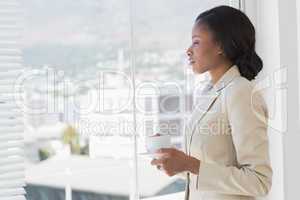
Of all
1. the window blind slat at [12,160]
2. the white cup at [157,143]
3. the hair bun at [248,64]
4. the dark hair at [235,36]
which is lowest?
the window blind slat at [12,160]

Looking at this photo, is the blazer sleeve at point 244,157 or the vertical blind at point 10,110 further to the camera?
the vertical blind at point 10,110

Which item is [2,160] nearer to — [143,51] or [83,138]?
[83,138]

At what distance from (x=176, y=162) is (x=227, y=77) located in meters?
0.34

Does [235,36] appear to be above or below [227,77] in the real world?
above

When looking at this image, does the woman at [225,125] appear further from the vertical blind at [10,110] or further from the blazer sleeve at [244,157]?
the vertical blind at [10,110]

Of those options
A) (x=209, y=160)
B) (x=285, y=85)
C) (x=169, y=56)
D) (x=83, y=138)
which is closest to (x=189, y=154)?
(x=209, y=160)

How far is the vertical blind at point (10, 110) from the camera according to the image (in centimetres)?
152

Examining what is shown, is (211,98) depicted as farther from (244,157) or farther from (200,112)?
(244,157)

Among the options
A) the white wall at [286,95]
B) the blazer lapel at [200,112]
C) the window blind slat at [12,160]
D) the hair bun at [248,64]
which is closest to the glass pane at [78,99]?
the window blind slat at [12,160]

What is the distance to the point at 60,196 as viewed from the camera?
1822mm

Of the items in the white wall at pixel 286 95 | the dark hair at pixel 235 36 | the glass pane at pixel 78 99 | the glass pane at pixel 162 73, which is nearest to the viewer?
the dark hair at pixel 235 36

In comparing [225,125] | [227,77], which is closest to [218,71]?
[227,77]

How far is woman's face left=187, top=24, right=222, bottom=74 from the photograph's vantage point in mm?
1499

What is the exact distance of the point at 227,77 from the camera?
1.48m
